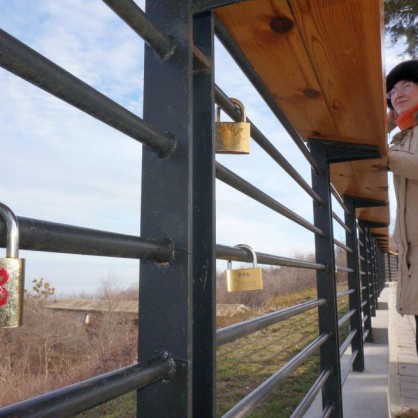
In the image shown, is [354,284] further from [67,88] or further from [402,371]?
[67,88]

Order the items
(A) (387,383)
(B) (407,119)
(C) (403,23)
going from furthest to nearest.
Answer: (C) (403,23)
(A) (387,383)
(B) (407,119)

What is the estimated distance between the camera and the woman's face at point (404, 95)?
1992mm

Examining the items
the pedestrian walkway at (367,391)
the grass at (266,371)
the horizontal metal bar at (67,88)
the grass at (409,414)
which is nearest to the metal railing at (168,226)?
the horizontal metal bar at (67,88)

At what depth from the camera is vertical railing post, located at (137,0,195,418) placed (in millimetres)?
798

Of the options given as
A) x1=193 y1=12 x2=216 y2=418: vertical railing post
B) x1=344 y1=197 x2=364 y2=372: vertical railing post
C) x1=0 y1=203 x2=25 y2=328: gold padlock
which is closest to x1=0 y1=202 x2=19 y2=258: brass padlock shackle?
x1=0 y1=203 x2=25 y2=328: gold padlock

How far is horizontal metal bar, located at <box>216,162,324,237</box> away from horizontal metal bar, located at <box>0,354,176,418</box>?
1.40 feet

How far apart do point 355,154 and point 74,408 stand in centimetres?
217

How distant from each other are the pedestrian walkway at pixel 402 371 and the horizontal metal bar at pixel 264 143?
A: 36.8 inches

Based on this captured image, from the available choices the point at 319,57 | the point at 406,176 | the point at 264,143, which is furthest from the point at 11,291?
the point at 406,176

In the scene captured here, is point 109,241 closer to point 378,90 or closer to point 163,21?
point 163,21

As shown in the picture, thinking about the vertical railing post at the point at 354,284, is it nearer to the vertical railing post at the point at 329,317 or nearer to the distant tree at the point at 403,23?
the vertical railing post at the point at 329,317

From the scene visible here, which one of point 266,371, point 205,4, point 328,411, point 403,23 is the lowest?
point 266,371

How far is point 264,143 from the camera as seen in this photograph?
143 centimetres

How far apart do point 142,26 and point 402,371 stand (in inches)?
92.4
